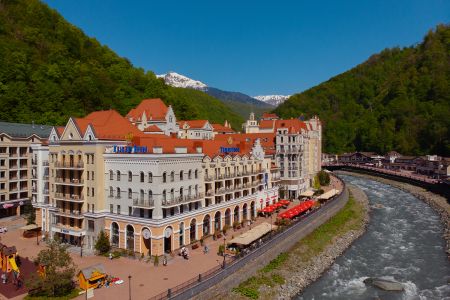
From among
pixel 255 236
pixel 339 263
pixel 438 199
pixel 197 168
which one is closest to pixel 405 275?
pixel 339 263

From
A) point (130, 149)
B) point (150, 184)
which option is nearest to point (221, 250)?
point (150, 184)

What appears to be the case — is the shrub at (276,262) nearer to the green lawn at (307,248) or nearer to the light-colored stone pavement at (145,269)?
the green lawn at (307,248)

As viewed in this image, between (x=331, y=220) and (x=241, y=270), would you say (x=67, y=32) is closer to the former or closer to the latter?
(x=331, y=220)

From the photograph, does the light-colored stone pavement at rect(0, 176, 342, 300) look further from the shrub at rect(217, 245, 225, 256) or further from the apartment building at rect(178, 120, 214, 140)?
the apartment building at rect(178, 120, 214, 140)

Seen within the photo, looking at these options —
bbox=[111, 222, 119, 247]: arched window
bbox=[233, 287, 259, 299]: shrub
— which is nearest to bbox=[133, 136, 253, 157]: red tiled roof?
bbox=[111, 222, 119, 247]: arched window

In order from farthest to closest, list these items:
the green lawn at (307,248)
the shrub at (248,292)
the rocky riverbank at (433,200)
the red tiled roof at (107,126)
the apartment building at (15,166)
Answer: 1. the apartment building at (15,166)
2. the rocky riverbank at (433,200)
3. the red tiled roof at (107,126)
4. the green lawn at (307,248)
5. the shrub at (248,292)

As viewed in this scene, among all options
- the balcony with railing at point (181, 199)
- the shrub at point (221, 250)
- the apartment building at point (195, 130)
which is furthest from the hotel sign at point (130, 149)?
the apartment building at point (195, 130)
